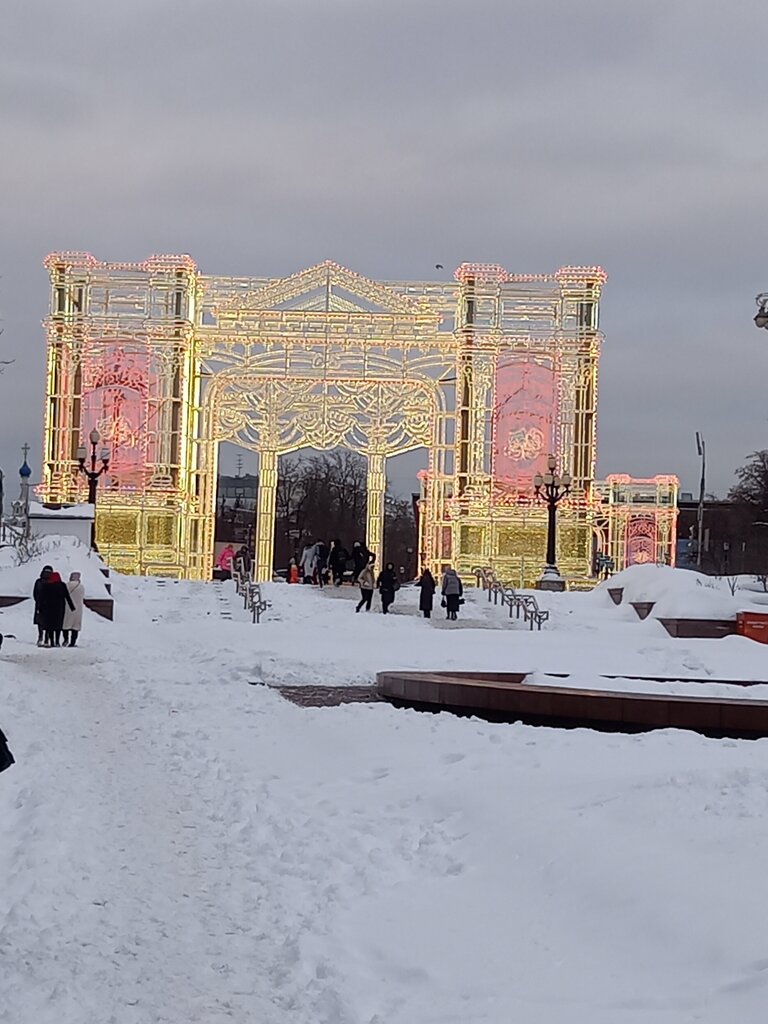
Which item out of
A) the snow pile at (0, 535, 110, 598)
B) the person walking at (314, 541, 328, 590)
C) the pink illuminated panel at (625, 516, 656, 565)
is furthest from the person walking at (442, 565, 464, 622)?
the pink illuminated panel at (625, 516, 656, 565)

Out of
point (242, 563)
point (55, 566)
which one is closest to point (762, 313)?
point (55, 566)

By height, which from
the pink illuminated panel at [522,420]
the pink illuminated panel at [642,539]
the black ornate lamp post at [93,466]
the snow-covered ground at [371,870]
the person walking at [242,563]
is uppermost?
the pink illuminated panel at [522,420]

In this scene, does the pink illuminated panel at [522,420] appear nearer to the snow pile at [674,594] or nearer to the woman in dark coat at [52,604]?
the snow pile at [674,594]

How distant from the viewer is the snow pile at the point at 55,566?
1115 inches

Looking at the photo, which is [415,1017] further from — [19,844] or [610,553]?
[610,553]

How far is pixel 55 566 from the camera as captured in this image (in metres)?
29.0

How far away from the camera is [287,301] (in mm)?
44000

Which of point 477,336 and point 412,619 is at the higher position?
point 477,336

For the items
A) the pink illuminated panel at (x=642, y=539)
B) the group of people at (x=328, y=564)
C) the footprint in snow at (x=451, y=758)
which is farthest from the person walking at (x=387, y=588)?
the footprint in snow at (x=451, y=758)

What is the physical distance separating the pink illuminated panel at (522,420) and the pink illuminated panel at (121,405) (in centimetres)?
1026

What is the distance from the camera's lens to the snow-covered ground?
225 inches

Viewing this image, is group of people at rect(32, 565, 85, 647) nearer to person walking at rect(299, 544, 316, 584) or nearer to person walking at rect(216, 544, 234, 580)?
person walking at rect(299, 544, 316, 584)

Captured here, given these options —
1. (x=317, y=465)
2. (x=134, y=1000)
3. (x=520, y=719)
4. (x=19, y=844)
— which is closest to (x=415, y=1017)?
(x=134, y=1000)

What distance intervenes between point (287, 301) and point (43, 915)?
3789 cm
